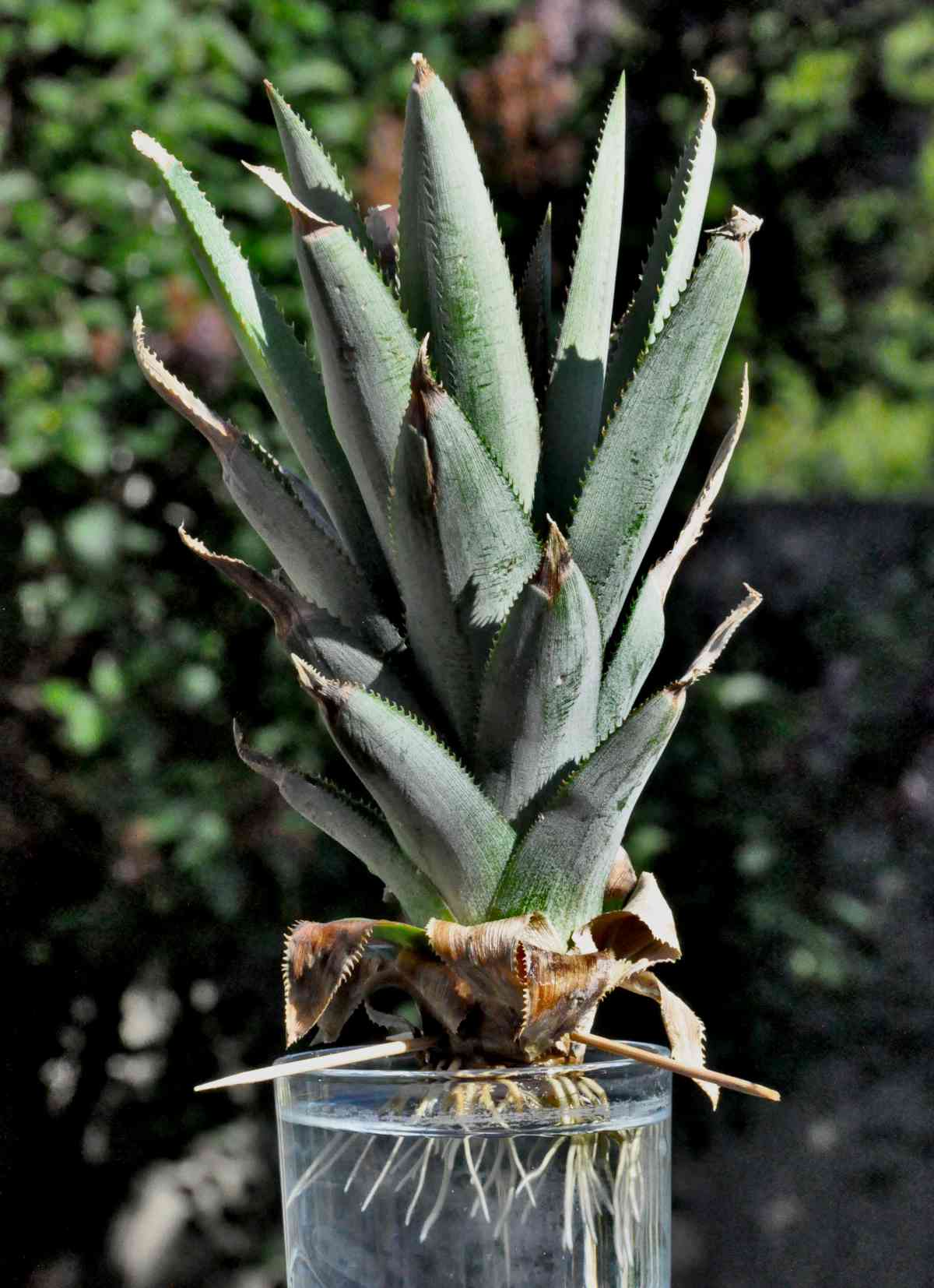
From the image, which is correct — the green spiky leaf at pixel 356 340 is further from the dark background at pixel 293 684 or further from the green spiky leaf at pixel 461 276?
the dark background at pixel 293 684

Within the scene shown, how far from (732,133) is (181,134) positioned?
2.09 ft

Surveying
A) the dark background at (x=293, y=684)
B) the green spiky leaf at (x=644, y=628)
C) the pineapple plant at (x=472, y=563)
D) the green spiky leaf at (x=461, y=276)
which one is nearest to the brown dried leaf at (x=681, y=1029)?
the pineapple plant at (x=472, y=563)

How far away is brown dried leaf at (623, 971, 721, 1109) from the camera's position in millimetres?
525

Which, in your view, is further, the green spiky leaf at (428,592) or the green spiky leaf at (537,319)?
the green spiky leaf at (537,319)

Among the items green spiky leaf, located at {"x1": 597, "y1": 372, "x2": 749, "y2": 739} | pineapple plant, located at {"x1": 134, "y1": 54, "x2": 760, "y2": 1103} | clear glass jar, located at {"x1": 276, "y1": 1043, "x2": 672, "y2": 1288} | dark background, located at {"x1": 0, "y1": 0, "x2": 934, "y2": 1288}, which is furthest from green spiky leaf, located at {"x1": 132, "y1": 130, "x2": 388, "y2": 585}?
dark background, located at {"x1": 0, "y1": 0, "x2": 934, "y2": 1288}

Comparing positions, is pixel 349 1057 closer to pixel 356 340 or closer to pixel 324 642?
pixel 324 642

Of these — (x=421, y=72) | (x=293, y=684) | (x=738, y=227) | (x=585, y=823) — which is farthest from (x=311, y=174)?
(x=293, y=684)

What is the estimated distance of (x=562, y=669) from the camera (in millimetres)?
515

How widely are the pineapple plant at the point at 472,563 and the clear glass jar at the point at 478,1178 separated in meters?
0.02

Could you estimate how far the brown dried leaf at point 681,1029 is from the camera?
0.53 m

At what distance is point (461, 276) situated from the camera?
538mm

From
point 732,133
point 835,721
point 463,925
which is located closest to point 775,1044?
point 835,721

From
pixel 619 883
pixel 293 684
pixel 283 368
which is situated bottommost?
pixel 619 883

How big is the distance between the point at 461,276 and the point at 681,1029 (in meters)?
0.30
